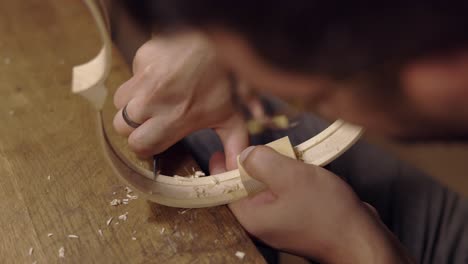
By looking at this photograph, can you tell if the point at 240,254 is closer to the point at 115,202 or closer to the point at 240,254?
the point at 240,254

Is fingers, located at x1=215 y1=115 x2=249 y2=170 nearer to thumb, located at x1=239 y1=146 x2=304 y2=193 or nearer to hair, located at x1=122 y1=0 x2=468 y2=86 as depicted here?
thumb, located at x1=239 y1=146 x2=304 y2=193

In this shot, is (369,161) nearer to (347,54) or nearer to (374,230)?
(374,230)

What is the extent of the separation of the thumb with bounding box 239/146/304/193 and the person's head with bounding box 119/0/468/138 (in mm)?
262

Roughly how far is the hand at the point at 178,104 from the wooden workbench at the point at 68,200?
57 mm

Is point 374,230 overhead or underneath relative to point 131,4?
underneath

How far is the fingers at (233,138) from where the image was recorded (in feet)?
1.96

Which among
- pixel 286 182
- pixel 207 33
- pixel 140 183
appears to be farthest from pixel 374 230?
pixel 207 33

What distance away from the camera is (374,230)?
20.5 inches

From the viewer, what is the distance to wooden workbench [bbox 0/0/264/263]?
50 centimetres

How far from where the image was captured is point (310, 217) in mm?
525

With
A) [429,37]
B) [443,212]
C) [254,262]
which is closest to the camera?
[429,37]

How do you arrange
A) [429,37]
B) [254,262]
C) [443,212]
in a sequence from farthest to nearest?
[443,212] < [254,262] < [429,37]

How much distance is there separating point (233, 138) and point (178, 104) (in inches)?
2.9

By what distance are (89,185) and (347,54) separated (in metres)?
0.39
